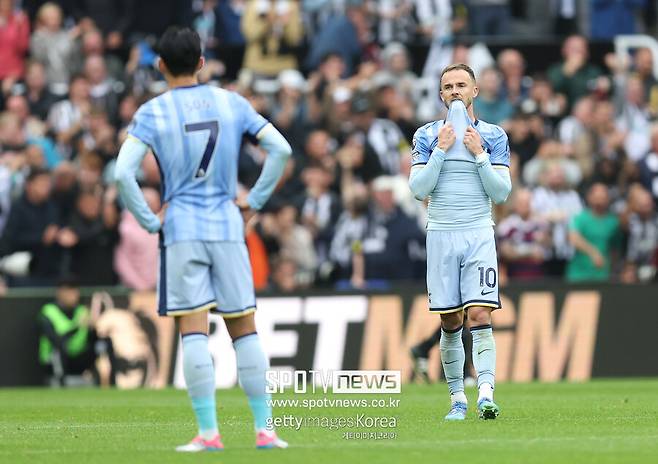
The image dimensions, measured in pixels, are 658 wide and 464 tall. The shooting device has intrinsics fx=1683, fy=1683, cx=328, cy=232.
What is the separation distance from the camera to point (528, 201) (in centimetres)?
2250

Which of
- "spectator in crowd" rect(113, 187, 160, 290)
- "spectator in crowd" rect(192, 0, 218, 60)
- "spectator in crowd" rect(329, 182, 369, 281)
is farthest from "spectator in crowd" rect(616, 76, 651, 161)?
"spectator in crowd" rect(113, 187, 160, 290)

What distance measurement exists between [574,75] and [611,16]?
8.00 feet

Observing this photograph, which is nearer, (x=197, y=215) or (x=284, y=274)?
(x=197, y=215)

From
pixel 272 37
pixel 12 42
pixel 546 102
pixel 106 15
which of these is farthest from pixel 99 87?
pixel 546 102

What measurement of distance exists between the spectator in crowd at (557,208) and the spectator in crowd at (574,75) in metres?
2.93

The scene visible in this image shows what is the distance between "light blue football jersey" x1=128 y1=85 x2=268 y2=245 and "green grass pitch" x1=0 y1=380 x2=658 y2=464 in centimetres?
140

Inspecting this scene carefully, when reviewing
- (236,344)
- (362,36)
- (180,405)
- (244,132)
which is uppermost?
(362,36)

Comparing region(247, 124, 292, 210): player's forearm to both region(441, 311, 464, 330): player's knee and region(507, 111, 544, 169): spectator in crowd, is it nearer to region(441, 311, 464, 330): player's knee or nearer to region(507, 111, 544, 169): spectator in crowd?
region(441, 311, 464, 330): player's knee

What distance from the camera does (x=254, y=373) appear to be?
10.2 meters

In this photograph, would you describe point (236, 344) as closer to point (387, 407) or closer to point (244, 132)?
point (244, 132)

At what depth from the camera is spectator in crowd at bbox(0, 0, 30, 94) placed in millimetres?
25922

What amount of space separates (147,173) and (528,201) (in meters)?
5.21

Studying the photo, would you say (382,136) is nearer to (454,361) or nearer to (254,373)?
(454,361)

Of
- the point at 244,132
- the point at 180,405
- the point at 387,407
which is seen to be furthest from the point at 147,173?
the point at 244,132
